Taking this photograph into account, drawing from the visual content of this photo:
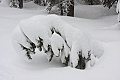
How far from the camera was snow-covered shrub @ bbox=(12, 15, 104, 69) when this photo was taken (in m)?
5.87

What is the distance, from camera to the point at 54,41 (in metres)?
5.88

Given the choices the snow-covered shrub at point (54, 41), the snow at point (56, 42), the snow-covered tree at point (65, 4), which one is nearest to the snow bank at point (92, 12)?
the snow-covered tree at point (65, 4)

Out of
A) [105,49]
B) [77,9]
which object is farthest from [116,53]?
[77,9]

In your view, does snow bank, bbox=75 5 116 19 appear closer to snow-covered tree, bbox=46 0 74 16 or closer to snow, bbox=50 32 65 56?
snow-covered tree, bbox=46 0 74 16

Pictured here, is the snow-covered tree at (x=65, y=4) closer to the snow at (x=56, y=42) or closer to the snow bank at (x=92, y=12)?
the snow bank at (x=92, y=12)

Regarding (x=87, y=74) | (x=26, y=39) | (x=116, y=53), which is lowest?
(x=87, y=74)

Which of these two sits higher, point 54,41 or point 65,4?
point 65,4

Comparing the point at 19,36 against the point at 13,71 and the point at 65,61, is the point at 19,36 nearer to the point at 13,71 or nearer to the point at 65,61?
the point at 13,71

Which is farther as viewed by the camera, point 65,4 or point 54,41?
point 65,4

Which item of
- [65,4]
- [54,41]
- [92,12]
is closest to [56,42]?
[54,41]

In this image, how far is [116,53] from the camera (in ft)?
20.3

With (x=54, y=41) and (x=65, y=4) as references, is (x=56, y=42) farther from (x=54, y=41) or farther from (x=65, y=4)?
(x=65, y=4)

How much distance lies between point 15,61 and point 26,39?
0.80 metres

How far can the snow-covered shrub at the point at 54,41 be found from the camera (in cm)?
587
